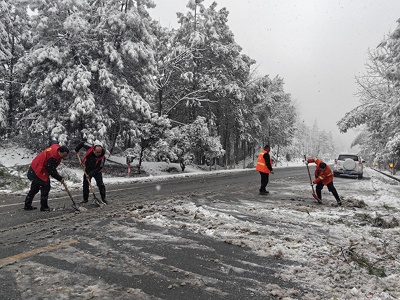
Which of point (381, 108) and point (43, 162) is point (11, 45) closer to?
point (43, 162)

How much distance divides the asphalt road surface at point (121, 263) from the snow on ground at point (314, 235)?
0.87 ft

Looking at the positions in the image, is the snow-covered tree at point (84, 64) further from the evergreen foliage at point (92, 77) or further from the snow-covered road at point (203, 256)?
the snow-covered road at point (203, 256)

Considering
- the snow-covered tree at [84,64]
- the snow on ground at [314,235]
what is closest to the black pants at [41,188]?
the snow on ground at [314,235]

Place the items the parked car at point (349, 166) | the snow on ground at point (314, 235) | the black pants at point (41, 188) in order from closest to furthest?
the snow on ground at point (314, 235) → the black pants at point (41, 188) → the parked car at point (349, 166)

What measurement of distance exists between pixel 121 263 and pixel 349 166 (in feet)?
62.7

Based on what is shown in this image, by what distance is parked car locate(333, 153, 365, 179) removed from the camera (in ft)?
64.9

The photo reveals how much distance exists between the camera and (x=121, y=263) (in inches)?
152

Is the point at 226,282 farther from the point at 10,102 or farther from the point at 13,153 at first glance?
the point at 10,102

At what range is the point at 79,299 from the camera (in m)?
2.92

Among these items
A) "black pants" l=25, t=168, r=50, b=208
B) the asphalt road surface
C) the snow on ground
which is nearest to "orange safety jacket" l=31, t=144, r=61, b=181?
"black pants" l=25, t=168, r=50, b=208

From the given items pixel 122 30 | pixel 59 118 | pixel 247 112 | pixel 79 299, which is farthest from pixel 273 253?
pixel 247 112

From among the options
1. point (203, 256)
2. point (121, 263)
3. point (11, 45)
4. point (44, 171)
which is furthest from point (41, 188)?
point (11, 45)

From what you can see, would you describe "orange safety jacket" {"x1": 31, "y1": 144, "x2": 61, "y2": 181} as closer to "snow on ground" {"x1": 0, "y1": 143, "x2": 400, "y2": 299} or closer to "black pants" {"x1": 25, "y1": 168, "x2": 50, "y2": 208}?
"black pants" {"x1": 25, "y1": 168, "x2": 50, "y2": 208}

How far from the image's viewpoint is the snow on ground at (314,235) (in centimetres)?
356
